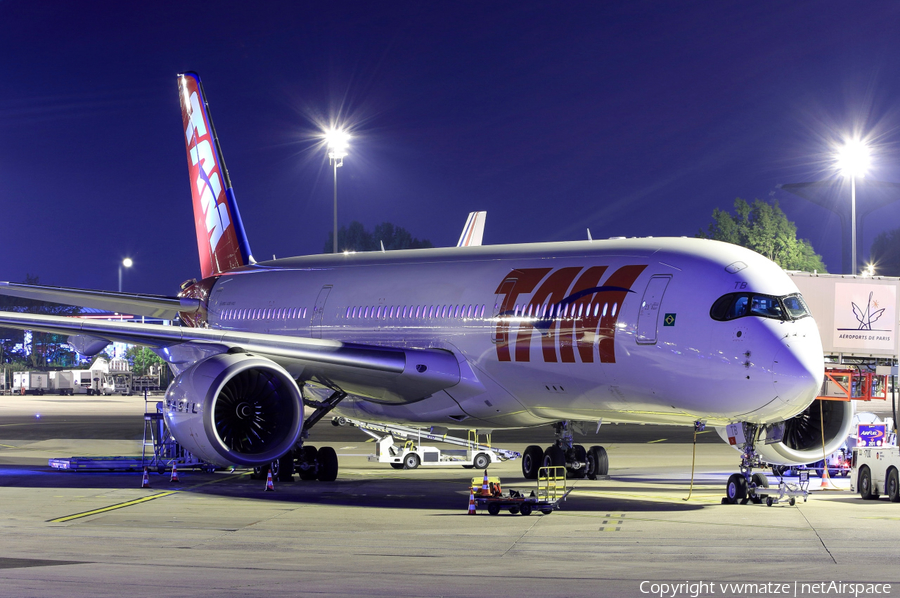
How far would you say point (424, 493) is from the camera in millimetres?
18438

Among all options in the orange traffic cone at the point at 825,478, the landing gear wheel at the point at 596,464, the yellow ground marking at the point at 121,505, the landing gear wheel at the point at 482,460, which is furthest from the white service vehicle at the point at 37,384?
the orange traffic cone at the point at 825,478

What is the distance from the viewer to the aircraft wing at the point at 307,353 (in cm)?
1878

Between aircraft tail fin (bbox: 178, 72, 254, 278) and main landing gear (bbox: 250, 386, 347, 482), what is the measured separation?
7667mm

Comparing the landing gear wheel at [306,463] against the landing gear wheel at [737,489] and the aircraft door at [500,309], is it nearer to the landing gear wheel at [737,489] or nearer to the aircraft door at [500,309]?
the aircraft door at [500,309]

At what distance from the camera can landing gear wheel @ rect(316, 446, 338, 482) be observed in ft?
67.6

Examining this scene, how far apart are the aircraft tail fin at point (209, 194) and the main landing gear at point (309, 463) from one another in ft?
25.2

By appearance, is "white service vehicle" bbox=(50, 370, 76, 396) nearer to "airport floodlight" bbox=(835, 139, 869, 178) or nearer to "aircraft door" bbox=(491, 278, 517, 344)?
"airport floodlight" bbox=(835, 139, 869, 178)

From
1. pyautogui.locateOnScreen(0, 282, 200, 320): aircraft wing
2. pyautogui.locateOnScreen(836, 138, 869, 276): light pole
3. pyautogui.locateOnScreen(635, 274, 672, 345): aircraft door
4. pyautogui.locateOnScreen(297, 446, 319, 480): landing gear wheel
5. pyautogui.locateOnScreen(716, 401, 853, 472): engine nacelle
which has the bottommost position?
pyautogui.locateOnScreen(297, 446, 319, 480): landing gear wheel

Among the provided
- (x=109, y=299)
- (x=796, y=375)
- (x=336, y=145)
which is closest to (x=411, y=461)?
(x=109, y=299)

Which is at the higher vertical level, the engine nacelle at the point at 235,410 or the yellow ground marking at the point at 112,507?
the engine nacelle at the point at 235,410

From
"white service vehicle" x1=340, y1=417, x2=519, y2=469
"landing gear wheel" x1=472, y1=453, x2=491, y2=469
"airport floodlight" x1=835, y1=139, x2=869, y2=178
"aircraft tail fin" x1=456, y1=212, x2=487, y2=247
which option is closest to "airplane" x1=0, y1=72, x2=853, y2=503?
"white service vehicle" x1=340, y1=417, x2=519, y2=469

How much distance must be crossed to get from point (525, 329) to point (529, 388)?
98 cm

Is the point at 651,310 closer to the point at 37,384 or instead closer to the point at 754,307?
the point at 754,307

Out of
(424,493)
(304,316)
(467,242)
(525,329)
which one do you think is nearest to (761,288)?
(525,329)
